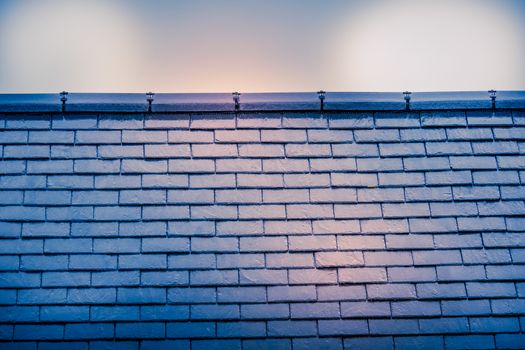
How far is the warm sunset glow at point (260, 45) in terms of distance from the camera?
11.3 feet

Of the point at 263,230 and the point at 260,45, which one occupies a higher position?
the point at 260,45

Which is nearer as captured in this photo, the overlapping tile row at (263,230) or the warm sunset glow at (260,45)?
the overlapping tile row at (263,230)

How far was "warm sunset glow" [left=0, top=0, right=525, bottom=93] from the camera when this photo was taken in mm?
3451

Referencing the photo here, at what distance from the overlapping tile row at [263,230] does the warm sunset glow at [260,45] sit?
0.33 m

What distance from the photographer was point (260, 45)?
3.57m

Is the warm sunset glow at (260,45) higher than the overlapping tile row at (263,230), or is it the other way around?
Answer: the warm sunset glow at (260,45)

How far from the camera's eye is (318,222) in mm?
3168

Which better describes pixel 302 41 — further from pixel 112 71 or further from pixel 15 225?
pixel 15 225

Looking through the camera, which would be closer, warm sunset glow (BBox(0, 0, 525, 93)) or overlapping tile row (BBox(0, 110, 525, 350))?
overlapping tile row (BBox(0, 110, 525, 350))

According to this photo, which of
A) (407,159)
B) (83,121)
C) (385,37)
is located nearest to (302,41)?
(385,37)

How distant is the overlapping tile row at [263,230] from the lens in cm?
299

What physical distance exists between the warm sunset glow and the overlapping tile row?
33 cm

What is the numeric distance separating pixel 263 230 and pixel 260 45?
161 cm

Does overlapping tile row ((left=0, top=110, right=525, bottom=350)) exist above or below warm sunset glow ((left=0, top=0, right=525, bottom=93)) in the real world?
below
